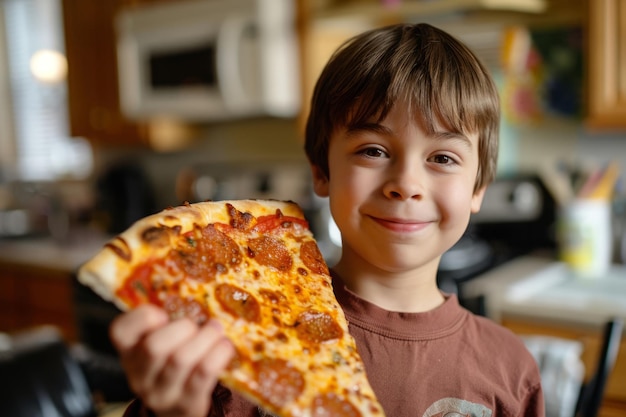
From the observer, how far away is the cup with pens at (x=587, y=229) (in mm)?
2164

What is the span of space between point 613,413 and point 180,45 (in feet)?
7.38

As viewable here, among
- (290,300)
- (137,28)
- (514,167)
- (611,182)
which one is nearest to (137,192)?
(137,28)

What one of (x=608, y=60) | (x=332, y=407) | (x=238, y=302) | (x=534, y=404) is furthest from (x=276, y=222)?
(x=608, y=60)

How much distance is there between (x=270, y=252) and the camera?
76cm

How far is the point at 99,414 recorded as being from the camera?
1484 millimetres

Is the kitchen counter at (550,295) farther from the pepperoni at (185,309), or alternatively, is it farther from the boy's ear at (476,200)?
the pepperoni at (185,309)

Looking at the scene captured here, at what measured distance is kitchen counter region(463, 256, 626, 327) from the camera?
178 cm

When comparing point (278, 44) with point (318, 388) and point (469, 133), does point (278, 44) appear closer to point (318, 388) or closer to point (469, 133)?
point (469, 133)

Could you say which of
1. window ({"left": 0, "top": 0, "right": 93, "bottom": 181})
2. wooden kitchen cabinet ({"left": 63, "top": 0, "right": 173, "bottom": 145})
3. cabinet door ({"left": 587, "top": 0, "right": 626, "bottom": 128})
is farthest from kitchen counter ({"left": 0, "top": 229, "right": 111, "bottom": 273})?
cabinet door ({"left": 587, "top": 0, "right": 626, "bottom": 128})

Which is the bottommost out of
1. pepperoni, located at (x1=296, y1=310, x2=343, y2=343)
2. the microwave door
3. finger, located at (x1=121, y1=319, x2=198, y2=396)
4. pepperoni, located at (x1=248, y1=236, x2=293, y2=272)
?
pepperoni, located at (x1=296, y1=310, x2=343, y2=343)

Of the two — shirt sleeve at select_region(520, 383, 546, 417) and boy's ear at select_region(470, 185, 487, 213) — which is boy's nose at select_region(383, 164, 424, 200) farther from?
shirt sleeve at select_region(520, 383, 546, 417)

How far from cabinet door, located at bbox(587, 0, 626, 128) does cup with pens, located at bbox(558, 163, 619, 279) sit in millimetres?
251

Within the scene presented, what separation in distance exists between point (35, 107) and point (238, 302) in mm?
4310

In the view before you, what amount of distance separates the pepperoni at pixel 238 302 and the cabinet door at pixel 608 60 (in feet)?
5.72
